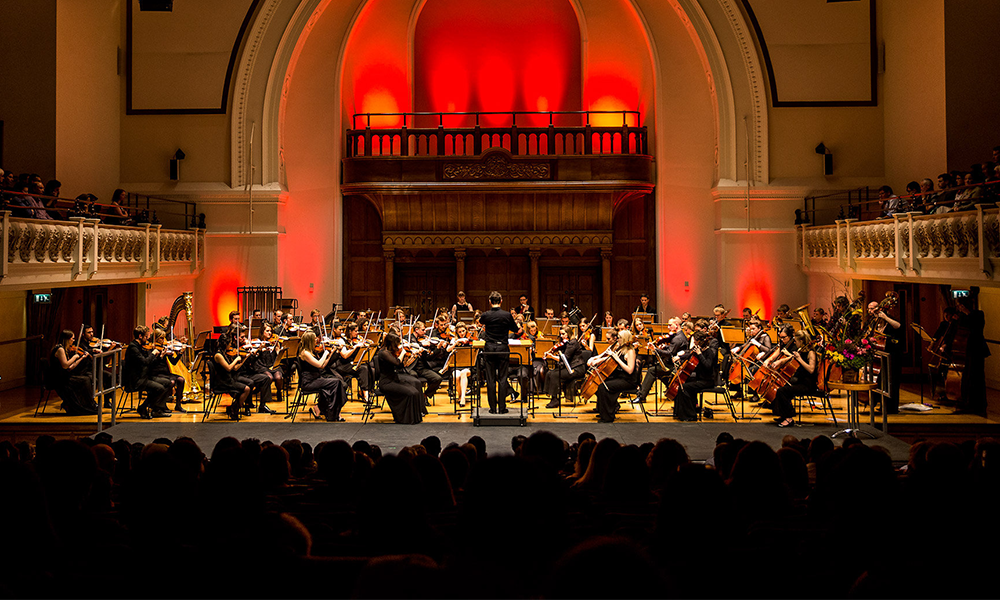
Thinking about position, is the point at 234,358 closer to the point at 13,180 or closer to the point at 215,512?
the point at 13,180

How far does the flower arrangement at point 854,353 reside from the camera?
9.08 m

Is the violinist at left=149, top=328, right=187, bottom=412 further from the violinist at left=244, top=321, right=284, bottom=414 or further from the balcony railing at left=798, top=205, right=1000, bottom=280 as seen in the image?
the balcony railing at left=798, top=205, right=1000, bottom=280

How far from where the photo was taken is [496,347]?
988 centimetres

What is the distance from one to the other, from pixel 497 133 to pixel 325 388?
885 cm

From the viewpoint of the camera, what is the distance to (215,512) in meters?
3.07

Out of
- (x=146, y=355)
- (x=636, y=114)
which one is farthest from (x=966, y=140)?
(x=146, y=355)

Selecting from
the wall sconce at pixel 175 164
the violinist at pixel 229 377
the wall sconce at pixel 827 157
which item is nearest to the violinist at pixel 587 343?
the violinist at pixel 229 377

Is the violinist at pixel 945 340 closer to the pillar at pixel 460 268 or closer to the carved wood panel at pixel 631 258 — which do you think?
the carved wood panel at pixel 631 258

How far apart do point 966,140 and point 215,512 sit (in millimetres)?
14247

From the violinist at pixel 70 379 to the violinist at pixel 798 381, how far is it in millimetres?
9629

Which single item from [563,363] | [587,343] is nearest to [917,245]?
[587,343]

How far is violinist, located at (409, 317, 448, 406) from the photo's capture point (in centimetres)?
1103

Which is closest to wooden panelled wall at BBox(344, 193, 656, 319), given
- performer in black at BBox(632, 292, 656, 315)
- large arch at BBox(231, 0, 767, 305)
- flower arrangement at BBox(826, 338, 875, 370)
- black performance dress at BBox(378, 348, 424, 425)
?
performer in black at BBox(632, 292, 656, 315)

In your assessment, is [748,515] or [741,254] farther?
[741,254]
